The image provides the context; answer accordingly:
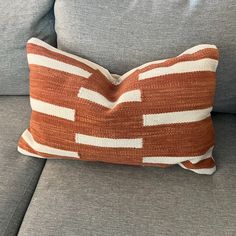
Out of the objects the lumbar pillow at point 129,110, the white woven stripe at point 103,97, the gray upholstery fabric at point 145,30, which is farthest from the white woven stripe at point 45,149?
the gray upholstery fabric at point 145,30

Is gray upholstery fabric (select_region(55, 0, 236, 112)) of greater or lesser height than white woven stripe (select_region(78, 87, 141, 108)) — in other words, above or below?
above

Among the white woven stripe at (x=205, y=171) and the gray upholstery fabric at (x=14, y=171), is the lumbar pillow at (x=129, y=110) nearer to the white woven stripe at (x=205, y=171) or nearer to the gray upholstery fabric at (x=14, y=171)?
the white woven stripe at (x=205, y=171)

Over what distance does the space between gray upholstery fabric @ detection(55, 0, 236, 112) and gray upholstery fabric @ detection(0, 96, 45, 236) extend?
0.32 m

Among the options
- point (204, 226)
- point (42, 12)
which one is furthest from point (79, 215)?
point (42, 12)

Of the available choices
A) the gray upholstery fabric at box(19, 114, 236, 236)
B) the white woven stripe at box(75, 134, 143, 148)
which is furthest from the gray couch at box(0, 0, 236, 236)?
the white woven stripe at box(75, 134, 143, 148)

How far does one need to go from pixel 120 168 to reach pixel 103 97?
22cm

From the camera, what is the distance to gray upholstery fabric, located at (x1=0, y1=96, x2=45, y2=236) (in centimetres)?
92

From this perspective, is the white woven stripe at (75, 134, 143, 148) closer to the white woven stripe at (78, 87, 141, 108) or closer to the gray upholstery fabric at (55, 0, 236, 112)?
the white woven stripe at (78, 87, 141, 108)

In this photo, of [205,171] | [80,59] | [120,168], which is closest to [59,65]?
[80,59]

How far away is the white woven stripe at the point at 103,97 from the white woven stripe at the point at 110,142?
0.09 meters

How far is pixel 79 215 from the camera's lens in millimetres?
866

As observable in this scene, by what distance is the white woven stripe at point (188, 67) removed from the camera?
2.80 feet

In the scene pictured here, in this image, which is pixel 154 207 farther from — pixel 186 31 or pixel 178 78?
pixel 186 31

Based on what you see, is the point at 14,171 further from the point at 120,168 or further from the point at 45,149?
the point at 120,168
